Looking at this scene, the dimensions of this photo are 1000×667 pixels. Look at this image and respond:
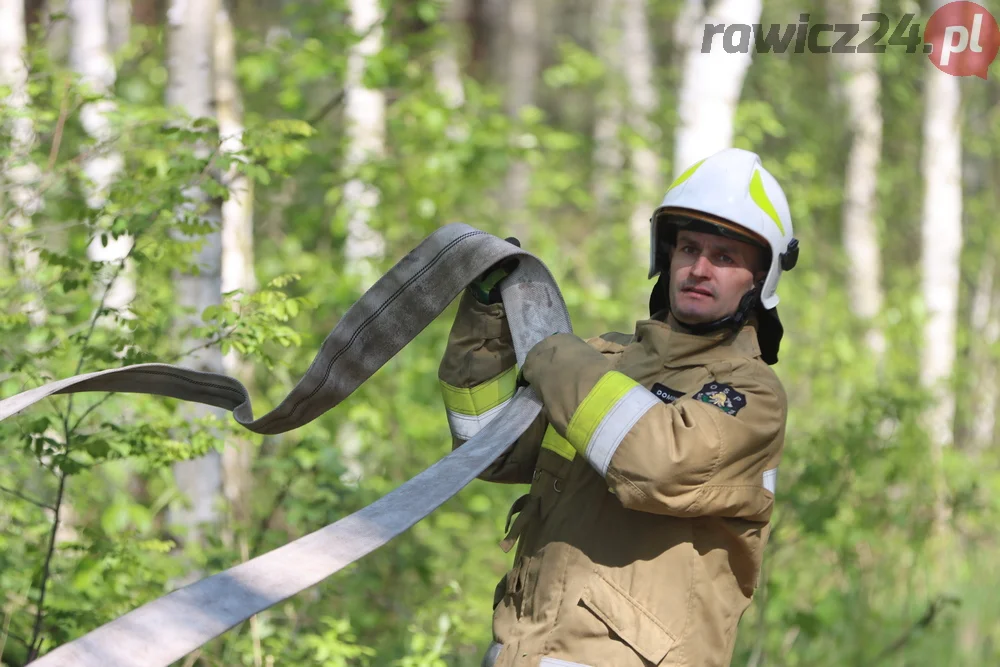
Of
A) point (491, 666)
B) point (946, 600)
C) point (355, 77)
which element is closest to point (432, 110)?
point (355, 77)

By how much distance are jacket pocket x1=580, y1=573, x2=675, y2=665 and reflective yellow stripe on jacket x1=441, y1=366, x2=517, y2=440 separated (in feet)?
1.76

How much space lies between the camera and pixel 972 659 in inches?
242

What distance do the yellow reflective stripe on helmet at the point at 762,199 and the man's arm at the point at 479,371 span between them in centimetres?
71

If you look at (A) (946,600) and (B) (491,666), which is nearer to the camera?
(B) (491,666)

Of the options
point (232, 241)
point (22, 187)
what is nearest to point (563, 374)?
point (22, 187)

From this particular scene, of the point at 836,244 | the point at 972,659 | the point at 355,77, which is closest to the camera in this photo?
the point at 972,659

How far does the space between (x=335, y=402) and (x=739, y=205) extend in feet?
3.92

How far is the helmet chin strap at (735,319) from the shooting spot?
2.82 m

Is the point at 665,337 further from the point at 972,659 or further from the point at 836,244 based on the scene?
the point at 836,244

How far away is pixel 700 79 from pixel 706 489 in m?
5.20

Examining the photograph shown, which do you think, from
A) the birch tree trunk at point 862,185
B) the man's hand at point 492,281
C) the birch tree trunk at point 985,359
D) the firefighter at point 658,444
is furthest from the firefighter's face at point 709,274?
the birch tree trunk at point 862,185

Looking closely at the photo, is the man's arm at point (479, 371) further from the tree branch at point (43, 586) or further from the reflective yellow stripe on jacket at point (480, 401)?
the tree branch at point (43, 586)

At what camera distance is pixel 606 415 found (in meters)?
2.46

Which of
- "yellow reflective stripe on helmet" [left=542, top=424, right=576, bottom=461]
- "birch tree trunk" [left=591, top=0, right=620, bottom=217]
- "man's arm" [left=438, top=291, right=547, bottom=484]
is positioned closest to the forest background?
"birch tree trunk" [left=591, top=0, right=620, bottom=217]
